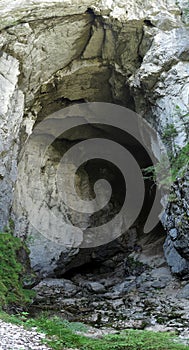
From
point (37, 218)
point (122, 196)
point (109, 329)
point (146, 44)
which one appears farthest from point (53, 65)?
point (109, 329)

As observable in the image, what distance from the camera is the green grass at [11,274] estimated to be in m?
8.90

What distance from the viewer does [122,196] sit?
2128 centimetres

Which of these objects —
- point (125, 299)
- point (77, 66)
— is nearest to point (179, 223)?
point (125, 299)

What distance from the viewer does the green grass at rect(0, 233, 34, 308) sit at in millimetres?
8898

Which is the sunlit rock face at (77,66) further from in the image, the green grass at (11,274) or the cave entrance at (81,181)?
the green grass at (11,274)

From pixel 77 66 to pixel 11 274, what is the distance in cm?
974

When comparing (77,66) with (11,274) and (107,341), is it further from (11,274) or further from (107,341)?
(107,341)

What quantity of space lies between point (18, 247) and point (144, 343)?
20.0 ft

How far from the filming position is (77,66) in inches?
621

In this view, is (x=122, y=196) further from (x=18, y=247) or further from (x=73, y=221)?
(x=18, y=247)

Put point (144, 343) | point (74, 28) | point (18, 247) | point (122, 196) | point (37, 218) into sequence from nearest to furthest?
point (144, 343) → point (18, 247) → point (74, 28) → point (37, 218) → point (122, 196)

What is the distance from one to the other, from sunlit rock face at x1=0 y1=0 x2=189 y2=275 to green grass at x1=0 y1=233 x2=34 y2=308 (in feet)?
3.30

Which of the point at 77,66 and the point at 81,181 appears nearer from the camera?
the point at 77,66

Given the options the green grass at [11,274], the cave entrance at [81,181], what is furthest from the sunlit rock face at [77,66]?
the green grass at [11,274]
